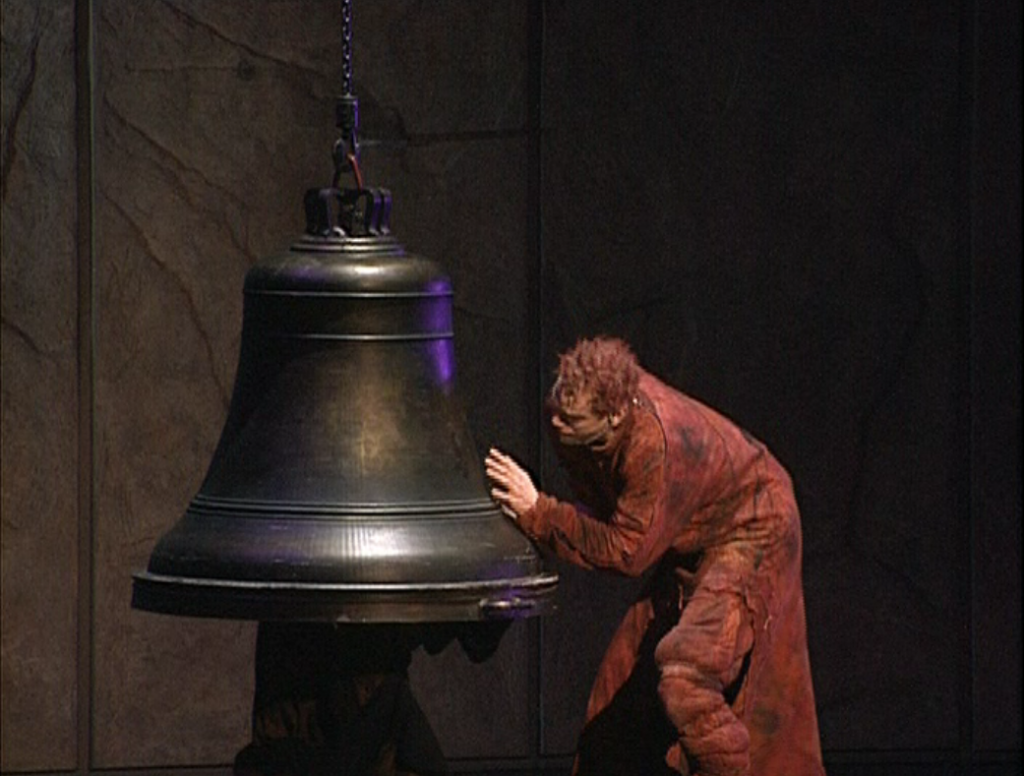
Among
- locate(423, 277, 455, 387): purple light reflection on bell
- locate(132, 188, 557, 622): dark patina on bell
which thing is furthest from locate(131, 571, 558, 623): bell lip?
locate(423, 277, 455, 387): purple light reflection on bell

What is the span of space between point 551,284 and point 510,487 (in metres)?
2.34

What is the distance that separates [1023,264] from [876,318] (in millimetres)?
433

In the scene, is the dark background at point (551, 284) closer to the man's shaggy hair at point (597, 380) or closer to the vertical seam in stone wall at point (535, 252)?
the vertical seam in stone wall at point (535, 252)

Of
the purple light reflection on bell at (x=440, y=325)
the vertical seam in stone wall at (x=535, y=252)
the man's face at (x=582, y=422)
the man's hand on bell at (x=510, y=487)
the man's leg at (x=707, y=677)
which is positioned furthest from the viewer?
the vertical seam in stone wall at (x=535, y=252)

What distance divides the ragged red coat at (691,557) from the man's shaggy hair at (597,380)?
2.7 inches

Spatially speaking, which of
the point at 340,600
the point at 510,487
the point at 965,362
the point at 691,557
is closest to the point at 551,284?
the point at 965,362

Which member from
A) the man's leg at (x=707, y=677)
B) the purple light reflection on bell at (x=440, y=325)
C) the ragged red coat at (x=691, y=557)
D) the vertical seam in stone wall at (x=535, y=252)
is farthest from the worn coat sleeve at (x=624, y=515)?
the vertical seam in stone wall at (x=535, y=252)

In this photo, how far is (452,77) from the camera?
918 cm

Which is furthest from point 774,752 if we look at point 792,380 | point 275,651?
point 792,380

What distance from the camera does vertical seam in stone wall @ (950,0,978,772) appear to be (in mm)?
9461

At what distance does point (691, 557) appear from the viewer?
755cm

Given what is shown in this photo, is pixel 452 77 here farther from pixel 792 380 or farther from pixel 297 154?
pixel 792 380

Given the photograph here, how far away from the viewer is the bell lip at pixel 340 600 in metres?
6.49

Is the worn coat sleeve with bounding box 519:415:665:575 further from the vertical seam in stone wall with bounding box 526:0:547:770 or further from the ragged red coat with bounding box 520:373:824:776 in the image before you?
the vertical seam in stone wall with bounding box 526:0:547:770
